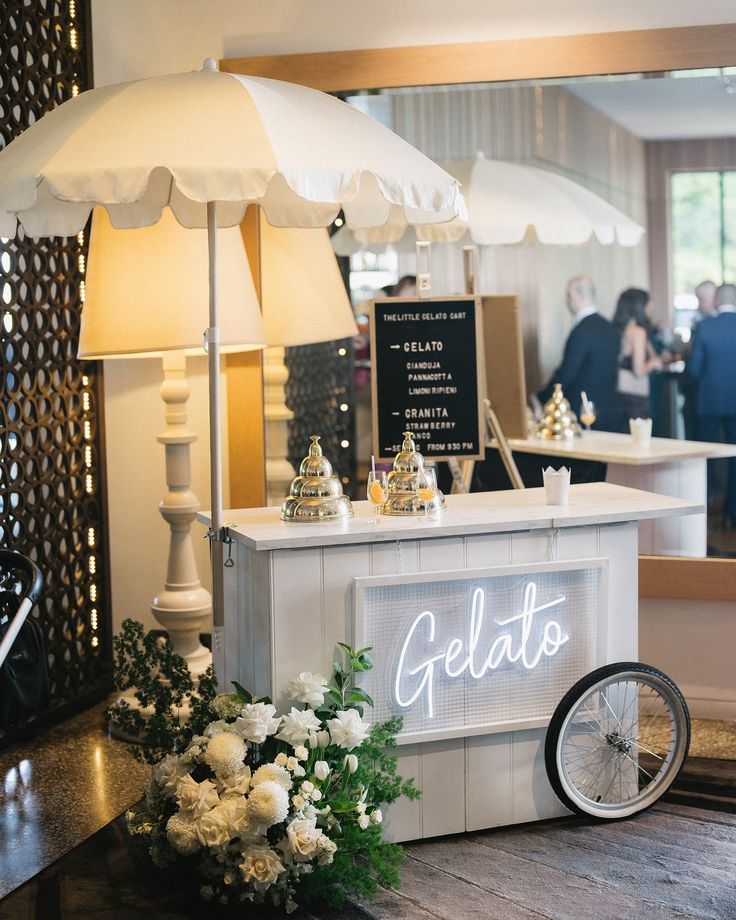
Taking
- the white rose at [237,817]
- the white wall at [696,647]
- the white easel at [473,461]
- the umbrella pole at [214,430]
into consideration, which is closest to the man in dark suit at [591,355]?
the white easel at [473,461]

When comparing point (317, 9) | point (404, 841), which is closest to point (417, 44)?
point (317, 9)

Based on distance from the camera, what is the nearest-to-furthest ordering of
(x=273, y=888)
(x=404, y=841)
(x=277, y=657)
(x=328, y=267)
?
(x=273, y=888) → (x=277, y=657) → (x=404, y=841) → (x=328, y=267)

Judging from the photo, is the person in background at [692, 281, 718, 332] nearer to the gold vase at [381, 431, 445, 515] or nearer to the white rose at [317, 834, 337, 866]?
the gold vase at [381, 431, 445, 515]

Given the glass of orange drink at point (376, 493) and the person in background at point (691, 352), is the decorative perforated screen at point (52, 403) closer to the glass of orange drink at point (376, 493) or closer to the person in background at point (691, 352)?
the glass of orange drink at point (376, 493)

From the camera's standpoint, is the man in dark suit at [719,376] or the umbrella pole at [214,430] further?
the man in dark suit at [719,376]

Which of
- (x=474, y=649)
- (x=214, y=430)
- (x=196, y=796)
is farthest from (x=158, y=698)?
(x=474, y=649)

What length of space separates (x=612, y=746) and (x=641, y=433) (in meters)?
1.63

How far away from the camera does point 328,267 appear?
4598mm

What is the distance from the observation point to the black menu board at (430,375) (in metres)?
3.83

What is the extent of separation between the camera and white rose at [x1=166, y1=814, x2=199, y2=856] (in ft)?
9.66

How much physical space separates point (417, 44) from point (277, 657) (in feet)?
9.01

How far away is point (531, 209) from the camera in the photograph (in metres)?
4.70

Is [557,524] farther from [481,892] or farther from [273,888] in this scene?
[273,888]

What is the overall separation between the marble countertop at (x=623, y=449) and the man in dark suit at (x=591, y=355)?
0.24ft
